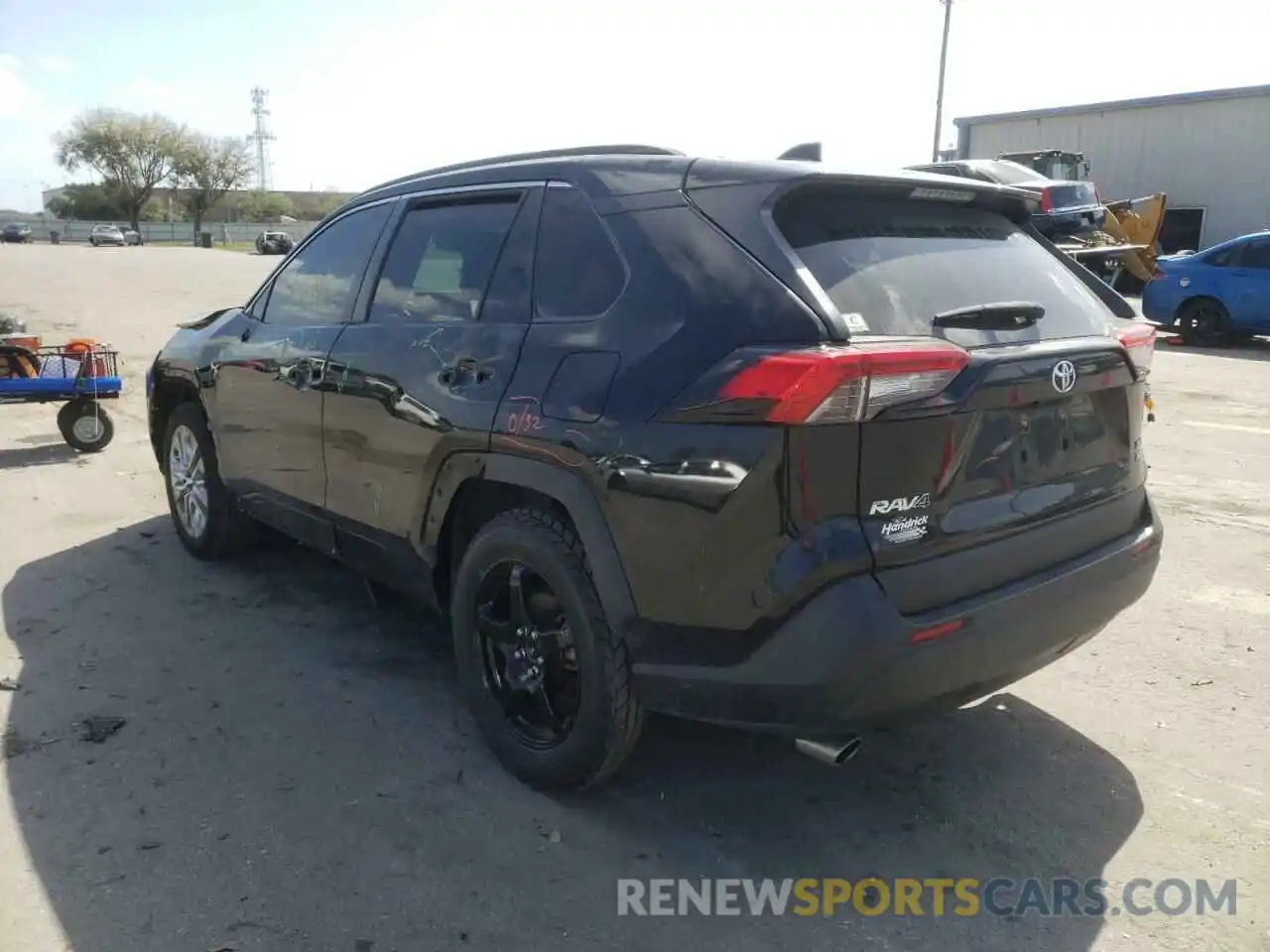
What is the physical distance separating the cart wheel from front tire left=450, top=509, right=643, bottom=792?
550cm

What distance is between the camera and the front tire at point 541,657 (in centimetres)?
286

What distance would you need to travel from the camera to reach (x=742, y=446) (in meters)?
2.48

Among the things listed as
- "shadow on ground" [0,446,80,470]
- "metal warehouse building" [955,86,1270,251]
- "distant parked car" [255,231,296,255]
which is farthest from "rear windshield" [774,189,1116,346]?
"distant parked car" [255,231,296,255]

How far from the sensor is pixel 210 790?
3238mm

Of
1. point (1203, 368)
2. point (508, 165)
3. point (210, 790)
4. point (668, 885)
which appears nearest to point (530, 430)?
point (508, 165)

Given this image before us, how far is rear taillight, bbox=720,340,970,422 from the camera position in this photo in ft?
7.84

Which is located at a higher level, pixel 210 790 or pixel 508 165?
pixel 508 165

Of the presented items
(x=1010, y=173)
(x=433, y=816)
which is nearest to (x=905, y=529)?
(x=433, y=816)

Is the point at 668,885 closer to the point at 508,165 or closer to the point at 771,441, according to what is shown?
the point at 771,441

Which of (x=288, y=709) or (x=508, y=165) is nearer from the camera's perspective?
(x=508, y=165)

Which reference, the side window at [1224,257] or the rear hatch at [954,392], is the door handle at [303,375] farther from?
the side window at [1224,257]

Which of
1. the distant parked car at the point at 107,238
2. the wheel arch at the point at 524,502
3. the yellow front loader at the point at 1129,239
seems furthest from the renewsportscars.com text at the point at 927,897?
the distant parked car at the point at 107,238

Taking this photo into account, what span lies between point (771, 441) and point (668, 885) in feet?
4.18

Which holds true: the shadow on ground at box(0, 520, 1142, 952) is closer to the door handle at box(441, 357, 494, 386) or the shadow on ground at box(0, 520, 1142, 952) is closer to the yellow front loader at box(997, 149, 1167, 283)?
the door handle at box(441, 357, 494, 386)
